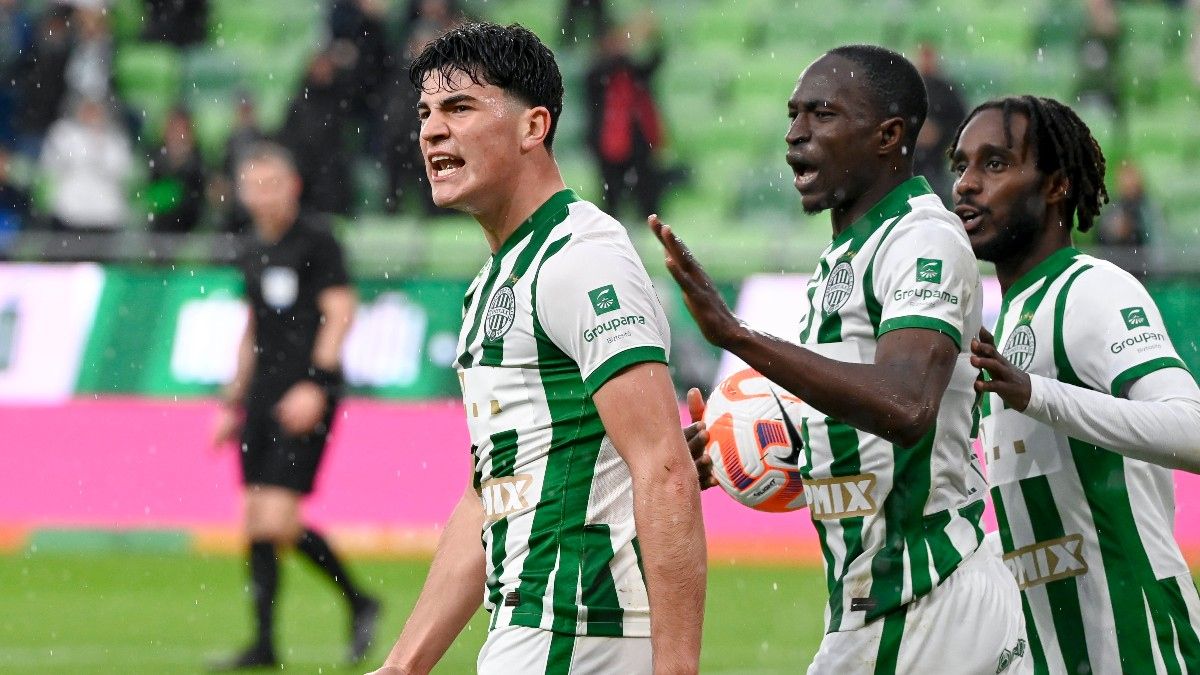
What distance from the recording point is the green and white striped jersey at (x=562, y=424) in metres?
3.33

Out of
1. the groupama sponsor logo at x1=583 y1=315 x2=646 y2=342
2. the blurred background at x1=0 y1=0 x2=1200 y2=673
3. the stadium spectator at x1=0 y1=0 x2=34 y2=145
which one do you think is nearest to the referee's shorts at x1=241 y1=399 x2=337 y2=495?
the blurred background at x1=0 y1=0 x2=1200 y2=673

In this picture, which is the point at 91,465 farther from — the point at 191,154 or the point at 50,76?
the point at 50,76

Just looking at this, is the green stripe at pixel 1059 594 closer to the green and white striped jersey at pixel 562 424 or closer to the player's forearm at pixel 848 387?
the player's forearm at pixel 848 387

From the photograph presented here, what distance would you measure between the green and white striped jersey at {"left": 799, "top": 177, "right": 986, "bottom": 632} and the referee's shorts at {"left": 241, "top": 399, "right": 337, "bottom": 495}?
492 centimetres

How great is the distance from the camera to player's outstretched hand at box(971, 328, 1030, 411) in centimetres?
385

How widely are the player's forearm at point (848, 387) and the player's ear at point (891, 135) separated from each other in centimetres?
72

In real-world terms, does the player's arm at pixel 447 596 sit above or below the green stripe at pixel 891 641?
above

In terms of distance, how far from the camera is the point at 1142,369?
4160mm

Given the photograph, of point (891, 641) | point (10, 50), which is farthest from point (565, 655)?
point (10, 50)

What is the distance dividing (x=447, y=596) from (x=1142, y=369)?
1695 mm

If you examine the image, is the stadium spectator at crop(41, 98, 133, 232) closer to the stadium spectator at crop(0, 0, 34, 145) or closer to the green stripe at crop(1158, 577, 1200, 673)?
the stadium spectator at crop(0, 0, 34, 145)

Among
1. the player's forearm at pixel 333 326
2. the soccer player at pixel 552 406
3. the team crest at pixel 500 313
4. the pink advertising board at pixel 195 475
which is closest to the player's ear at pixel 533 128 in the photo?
the soccer player at pixel 552 406

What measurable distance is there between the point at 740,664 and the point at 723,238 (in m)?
6.90

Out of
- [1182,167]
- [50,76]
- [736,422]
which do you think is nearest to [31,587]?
[50,76]
